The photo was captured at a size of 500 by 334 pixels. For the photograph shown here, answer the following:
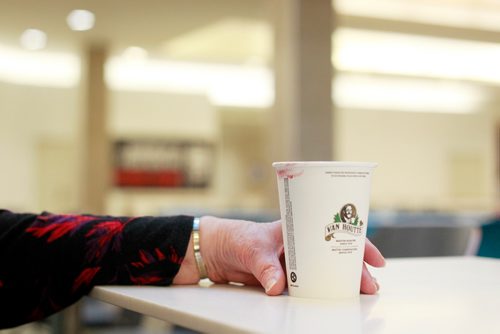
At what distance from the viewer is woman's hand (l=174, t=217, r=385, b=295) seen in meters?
0.92

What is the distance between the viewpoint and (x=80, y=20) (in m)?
7.57

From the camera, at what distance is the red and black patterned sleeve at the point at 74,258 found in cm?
102

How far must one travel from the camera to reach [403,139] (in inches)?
→ 451

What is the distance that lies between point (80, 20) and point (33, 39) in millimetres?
1100

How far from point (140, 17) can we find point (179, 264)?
6612mm

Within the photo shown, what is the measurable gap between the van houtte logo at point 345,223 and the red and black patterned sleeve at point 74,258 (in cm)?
26

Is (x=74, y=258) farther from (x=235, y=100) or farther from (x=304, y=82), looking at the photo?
(x=235, y=100)

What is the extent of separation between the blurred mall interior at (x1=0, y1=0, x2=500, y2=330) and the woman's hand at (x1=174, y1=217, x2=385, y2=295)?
14.3 feet

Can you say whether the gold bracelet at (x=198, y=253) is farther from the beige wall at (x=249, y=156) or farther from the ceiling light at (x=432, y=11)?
the beige wall at (x=249, y=156)

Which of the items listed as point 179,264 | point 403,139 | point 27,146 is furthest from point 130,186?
point 179,264

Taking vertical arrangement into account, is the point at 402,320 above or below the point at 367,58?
below

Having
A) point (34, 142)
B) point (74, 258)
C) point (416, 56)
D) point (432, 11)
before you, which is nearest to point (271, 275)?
point (74, 258)

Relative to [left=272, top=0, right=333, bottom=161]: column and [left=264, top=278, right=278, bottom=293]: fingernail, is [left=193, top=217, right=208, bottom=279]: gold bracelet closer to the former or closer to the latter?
[left=264, top=278, right=278, bottom=293]: fingernail

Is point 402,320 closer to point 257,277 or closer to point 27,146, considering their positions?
point 257,277
